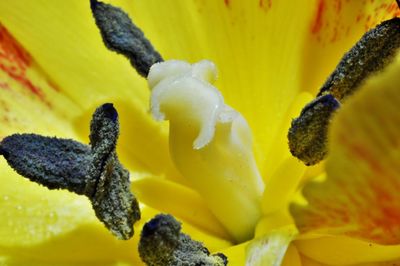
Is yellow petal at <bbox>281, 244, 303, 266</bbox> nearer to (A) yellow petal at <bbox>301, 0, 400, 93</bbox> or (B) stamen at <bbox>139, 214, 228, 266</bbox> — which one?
(B) stamen at <bbox>139, 214, 228, 266</bbox>

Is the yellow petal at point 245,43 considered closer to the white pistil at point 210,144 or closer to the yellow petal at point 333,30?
the yellow petal at point 333,30

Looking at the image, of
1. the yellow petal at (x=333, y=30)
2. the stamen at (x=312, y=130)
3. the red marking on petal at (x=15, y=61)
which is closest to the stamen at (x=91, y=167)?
the red marking on petal at (x=15, y=61)

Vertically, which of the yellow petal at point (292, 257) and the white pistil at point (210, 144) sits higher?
the white pistil at point (210, 144)

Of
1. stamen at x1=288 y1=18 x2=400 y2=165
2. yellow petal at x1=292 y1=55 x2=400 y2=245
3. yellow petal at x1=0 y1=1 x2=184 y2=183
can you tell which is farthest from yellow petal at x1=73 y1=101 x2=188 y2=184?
yellow petal at x1=292 y1=55 x2=400 y2=245

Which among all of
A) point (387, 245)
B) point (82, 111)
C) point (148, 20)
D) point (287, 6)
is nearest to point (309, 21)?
point (287, 6)

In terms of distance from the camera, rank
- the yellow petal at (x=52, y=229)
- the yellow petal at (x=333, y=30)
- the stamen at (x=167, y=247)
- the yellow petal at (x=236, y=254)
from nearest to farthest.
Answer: the stamen at (x=167, y=247), the yellow petal at (x=236, y=254), the yellow petal at (x=52, y=229), the yellow petal at (x=333, y=30)

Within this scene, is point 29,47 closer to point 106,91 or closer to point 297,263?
point 106,91
